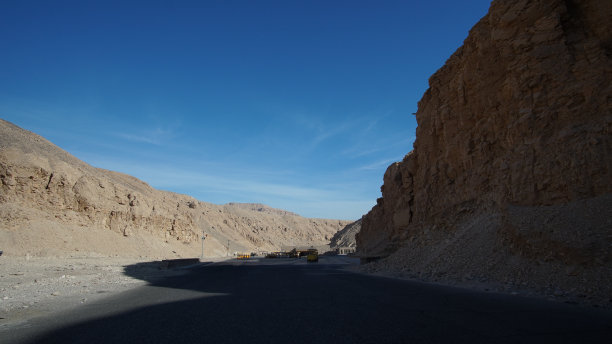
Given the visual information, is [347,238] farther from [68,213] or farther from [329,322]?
[329,322]

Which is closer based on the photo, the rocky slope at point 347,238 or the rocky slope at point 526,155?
the rocky slope at point 526,155

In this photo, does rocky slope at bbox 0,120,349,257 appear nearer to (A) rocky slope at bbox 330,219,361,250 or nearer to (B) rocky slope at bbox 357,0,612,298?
(B) rocky slope at bbox 357,0,612,298

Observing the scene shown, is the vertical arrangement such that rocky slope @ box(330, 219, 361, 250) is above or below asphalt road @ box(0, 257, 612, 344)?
above

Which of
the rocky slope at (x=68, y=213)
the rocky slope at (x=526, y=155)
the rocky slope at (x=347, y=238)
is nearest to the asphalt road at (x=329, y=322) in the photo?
the rocky slope at (x=526, y=155)

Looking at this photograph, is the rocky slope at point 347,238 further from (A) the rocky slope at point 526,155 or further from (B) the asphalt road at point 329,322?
(B) the asphalt road at point 329,322

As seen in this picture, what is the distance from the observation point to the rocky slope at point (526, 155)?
12.0 meters

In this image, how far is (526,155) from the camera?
15875 millimetres

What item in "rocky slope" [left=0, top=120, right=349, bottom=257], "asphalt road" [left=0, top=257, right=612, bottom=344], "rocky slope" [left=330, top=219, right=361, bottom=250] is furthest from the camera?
"rocky slope" [left=330, top=219, right=361, bottom=250]

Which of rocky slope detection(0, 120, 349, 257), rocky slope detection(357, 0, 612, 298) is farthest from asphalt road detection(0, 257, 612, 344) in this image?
rocky slope detection(0, 120, 349, 257)

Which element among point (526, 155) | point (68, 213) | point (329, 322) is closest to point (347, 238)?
point (68, 213)

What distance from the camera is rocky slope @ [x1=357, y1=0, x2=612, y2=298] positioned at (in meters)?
12.0

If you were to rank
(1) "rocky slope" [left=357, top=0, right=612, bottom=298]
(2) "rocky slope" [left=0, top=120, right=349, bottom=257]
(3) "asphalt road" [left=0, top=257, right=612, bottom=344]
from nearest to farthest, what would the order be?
1. (3) "asphalt road" [left=0, top=257, right=612, bottom=344]
2. (1) "rocky slope" [left=357, top=0, right=612, bottom=298]
3. (2) "rocky slope" [left=0, top=120, right=349, bottom=257]

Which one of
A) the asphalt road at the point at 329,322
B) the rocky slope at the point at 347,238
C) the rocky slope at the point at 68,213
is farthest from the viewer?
the rocky slope at the point at 347,238

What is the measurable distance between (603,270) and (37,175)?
5452cm
